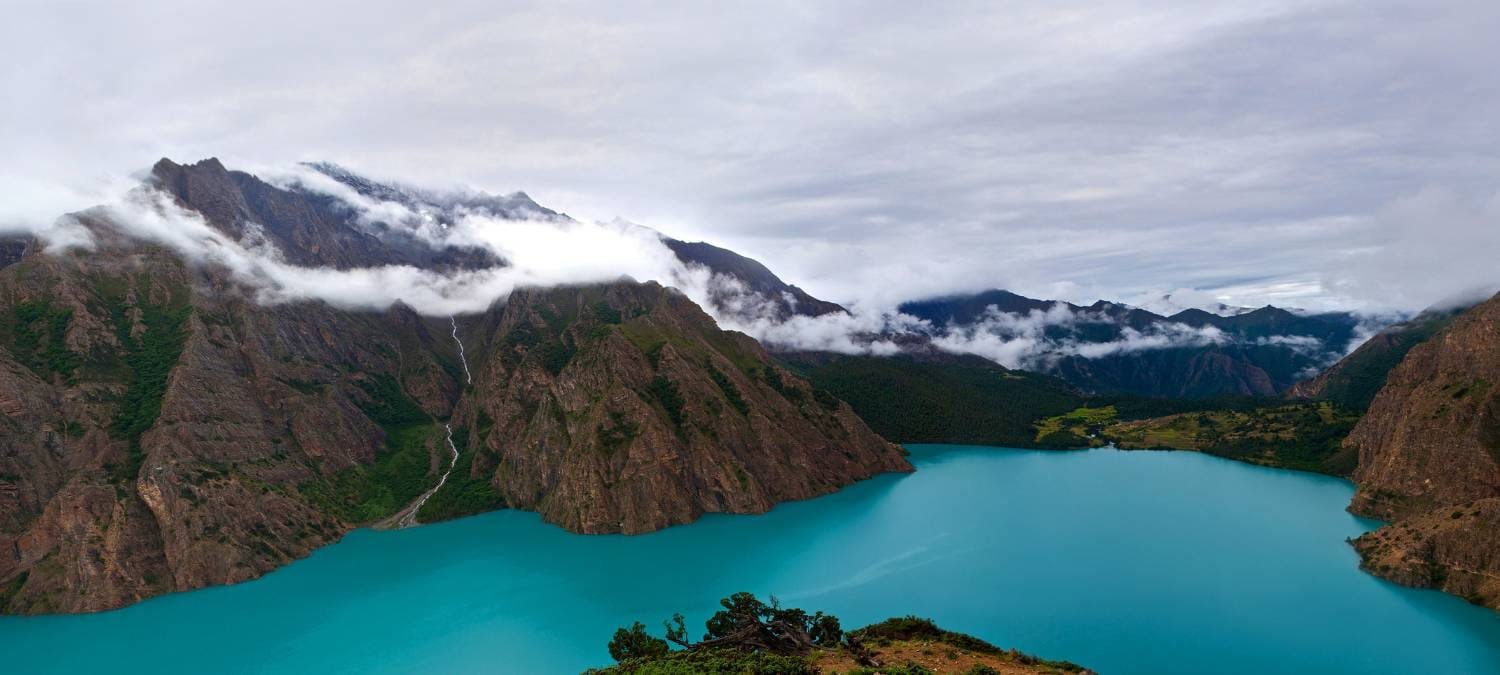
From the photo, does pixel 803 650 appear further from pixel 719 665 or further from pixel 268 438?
pixel 268 438

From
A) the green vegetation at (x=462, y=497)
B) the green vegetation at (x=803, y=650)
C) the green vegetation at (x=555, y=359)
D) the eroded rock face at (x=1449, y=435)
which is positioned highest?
the green vegetation at (x=555, y=359)

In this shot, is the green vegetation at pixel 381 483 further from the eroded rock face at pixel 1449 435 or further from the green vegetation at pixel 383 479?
the eroded rock face at pixel 1449 435

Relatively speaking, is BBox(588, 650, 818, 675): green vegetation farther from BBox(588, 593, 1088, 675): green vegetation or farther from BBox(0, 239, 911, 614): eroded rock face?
BBox(0, 239, 911, 614): eroded rock face

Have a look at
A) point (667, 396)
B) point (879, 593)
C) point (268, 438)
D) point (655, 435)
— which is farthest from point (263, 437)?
point (879, 593)

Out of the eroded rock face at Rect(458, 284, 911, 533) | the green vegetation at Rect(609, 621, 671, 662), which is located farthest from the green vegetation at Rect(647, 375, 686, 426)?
the green vegetation at Rect(609, 621, 671, 662)

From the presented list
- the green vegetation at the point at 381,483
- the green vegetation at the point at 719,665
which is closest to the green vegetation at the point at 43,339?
the green vegetation at the point at 381,483

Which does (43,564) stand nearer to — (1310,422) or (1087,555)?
(1087,555)
